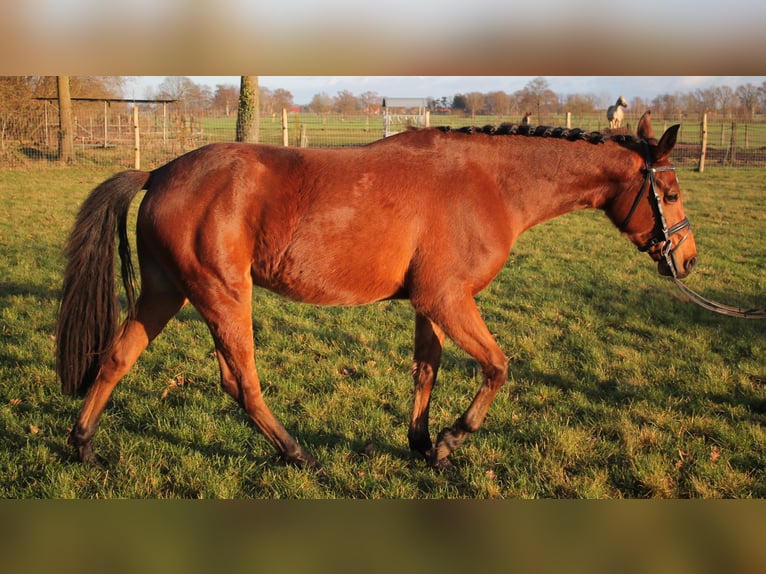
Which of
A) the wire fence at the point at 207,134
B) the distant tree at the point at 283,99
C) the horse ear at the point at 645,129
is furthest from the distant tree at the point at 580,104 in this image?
the horse ear at the point at 645,129

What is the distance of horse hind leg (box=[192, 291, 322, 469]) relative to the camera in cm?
377

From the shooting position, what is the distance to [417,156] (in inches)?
157

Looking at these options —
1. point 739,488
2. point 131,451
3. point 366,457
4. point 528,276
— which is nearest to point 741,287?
point 528,276

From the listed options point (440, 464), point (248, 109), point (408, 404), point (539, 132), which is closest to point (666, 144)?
point (539, 132)

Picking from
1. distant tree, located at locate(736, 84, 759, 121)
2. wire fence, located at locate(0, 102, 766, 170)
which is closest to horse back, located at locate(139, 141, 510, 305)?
wire fence, located at locate(0, 102, 766, 170)

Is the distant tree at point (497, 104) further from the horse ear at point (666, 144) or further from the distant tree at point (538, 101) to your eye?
the horse ear at point (666, 144)

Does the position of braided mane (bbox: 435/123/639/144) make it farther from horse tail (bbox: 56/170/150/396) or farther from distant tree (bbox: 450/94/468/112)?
distant tree (bbox: 450/94/468/112)

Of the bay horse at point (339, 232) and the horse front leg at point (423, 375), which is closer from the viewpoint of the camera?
the bay horse at point (339, 232)

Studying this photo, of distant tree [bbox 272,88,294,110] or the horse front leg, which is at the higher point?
distant tree [bbox 272,88,294,110]

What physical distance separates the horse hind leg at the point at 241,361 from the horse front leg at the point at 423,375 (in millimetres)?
727

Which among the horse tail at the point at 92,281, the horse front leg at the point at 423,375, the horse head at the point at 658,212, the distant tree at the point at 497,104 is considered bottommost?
the horse front leg at the point at 423,375

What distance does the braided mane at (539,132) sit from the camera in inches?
165

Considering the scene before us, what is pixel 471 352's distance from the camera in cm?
385

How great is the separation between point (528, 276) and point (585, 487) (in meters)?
5.52
